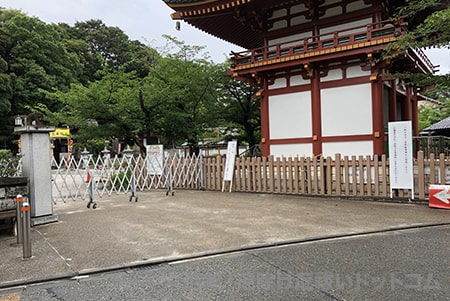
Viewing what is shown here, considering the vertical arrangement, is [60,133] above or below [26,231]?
above

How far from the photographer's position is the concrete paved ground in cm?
445

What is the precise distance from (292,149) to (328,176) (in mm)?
3858

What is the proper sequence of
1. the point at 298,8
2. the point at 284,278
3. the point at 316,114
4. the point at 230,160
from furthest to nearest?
1. the point at 298,8
2. the point at 316,114
3. the point at 230,160
4. the point at 284,278

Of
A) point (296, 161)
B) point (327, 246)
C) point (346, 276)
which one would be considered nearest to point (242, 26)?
point (296, 161)

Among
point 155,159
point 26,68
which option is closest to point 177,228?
point 155,159

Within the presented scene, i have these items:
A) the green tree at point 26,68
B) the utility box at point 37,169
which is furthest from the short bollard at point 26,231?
the green tree at point 26,68

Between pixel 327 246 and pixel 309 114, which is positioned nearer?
pixel 327 246

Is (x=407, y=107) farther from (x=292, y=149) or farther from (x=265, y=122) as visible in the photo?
(x=265, y=122)

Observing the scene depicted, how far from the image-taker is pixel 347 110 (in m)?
12.1

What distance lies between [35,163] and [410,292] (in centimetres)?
667

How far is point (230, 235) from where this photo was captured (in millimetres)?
5520

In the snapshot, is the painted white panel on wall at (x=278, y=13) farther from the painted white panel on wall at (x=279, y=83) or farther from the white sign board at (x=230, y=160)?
the white sign board at (x=230, y=160)

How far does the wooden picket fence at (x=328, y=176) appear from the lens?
8.04m

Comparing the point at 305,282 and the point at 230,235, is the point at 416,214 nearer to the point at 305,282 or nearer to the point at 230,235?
the point at 230,235
